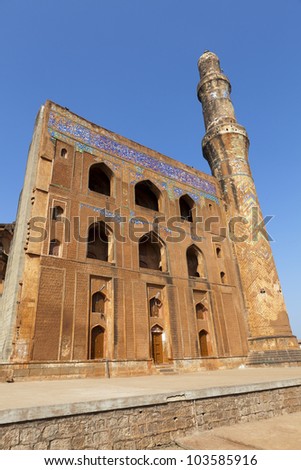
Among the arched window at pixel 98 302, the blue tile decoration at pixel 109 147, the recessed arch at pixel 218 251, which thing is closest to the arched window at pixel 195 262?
the recessed arch at pixel 218 251

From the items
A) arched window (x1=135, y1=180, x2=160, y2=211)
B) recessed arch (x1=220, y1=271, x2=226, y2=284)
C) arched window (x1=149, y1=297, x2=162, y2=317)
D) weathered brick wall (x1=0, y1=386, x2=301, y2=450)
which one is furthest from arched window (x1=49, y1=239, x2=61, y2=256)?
recessed arch (x1=220, y1=271, x2=226, y2=284)

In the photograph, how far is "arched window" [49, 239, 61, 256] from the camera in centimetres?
1095

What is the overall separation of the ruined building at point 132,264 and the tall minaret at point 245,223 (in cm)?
7

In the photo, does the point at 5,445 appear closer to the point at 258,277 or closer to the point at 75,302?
the point at 75,302

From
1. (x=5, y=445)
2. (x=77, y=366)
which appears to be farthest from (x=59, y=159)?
(x=5, y=445)

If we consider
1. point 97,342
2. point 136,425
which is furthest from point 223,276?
point 136,425

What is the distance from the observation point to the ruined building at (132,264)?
33.0ft

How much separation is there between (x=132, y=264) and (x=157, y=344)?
336 centimetres

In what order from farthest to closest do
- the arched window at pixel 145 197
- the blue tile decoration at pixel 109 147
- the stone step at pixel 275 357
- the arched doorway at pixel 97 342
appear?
the arched window at pixel 145 197
the stone step at pixel 275 357
the blue tile decoration at pixel 109 147
the arched doorway at pixel 97 342

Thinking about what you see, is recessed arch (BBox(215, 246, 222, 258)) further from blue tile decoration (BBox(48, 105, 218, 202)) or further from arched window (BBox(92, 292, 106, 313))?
arched window (BBox(92, 292, 106, 313))

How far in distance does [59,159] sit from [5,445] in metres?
11.3

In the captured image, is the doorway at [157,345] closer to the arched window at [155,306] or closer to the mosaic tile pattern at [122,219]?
the arched window at [155,306]

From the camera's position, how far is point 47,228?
434 inches

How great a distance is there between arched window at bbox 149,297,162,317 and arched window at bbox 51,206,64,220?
508cm
